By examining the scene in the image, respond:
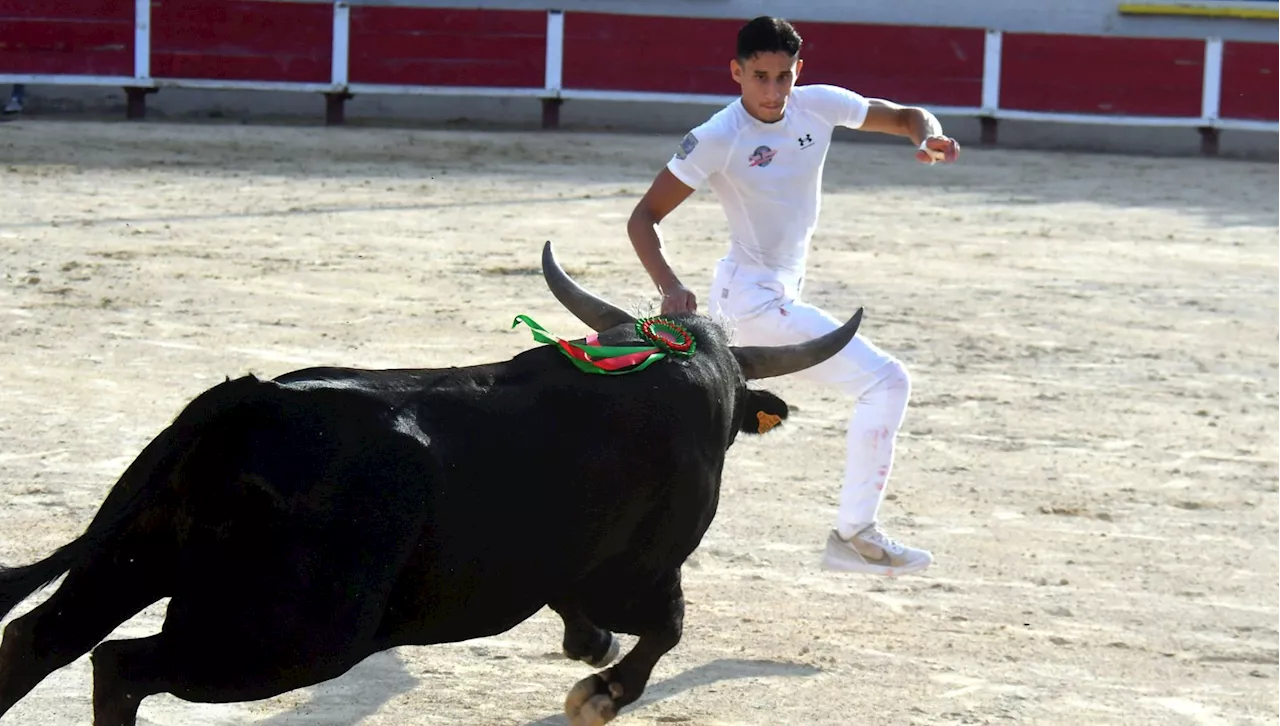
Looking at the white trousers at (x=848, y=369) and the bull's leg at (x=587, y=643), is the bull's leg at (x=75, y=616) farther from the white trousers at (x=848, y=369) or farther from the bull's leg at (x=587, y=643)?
the white trousers at (x=848, y=369)

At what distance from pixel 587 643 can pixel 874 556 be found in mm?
830

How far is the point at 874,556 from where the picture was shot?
165 inches

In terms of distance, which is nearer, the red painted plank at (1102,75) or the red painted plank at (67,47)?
the red painted plank at (67,47)

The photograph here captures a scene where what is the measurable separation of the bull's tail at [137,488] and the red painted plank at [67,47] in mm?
11468

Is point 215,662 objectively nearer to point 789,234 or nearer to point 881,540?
point 881,540

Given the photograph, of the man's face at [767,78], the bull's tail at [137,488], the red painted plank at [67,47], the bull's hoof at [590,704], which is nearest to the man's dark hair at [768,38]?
the man's face at [767,78]

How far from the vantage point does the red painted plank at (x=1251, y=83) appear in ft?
46.8

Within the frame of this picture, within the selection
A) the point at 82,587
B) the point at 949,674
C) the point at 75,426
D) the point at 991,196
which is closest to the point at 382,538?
the point at 82,587

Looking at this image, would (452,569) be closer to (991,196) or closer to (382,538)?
(382,538)

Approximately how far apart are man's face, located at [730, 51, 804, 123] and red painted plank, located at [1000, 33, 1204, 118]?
35.1 feet

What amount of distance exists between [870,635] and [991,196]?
7753 mm

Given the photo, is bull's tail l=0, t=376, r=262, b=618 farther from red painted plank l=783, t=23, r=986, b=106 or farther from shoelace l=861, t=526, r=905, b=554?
red painted plank l=783, t=23, r=986, b=106

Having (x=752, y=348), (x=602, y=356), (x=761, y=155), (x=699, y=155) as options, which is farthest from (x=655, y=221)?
(x=602, y=356)

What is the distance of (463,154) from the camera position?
40.8ft
